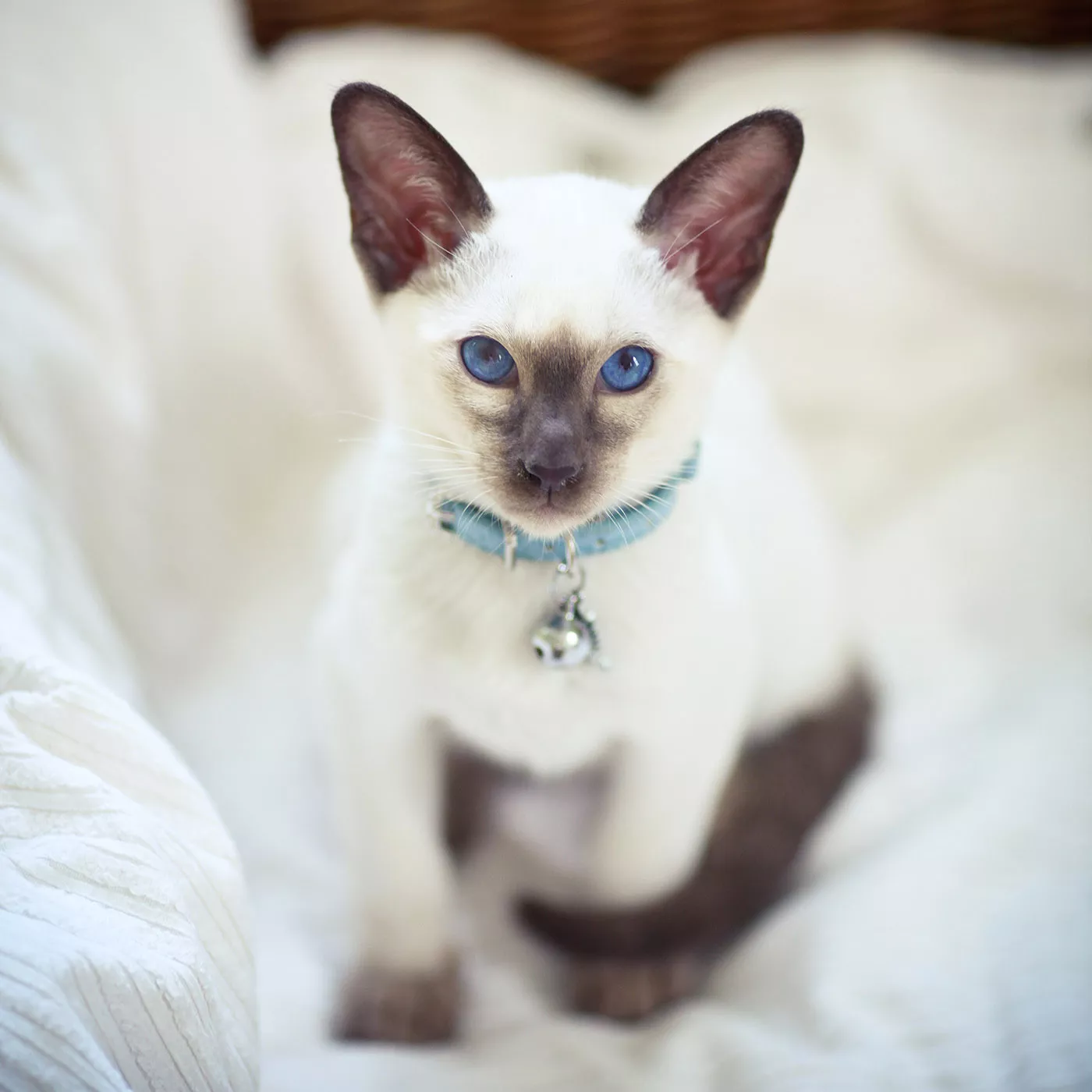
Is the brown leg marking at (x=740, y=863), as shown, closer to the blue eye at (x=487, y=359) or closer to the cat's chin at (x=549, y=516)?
the cat's chin at (x=549, y=516)

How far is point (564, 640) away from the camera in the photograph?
0.97 metres

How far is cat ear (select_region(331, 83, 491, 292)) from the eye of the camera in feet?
2.86

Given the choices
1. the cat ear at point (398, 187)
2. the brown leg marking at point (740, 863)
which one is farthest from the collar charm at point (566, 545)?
the brown leg marking at point (740, 863)

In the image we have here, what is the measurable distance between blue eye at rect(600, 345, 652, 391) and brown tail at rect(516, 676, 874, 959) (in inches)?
21.9

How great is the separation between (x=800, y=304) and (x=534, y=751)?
1155 millimetres

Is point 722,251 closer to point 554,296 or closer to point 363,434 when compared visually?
point 554,296

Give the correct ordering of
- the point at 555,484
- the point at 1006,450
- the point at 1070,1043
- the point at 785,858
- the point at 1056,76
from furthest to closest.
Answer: the point at 1056,76
the point at 1006,450
the point at 785,858
the point at 1070,1043
the point at 555,484

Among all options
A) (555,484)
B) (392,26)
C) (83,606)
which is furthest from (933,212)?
(83,606)

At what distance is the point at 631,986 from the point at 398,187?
A: 0.89m

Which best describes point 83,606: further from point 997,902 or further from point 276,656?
point 997,902

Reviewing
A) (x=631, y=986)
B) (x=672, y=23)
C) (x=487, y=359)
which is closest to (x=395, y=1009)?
(x=631, y=986)

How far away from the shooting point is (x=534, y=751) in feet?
3.43

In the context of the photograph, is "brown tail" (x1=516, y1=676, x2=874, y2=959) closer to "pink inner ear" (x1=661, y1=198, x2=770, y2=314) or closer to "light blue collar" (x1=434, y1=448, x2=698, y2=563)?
"light blue collar" (x1=434, y1=448, x2=698, y2=563)

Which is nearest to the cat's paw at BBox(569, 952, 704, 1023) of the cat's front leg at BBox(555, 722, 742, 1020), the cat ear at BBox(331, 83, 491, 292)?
the cat's front leg at BBox(555, 722, 742, 1020)
